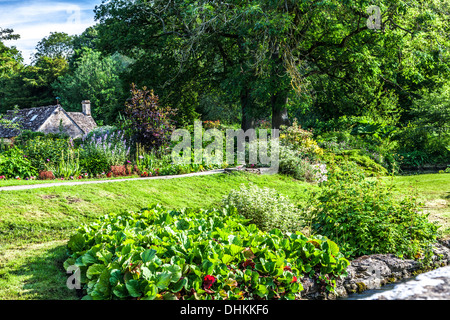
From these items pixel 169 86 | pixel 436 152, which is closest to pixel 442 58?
pixel 436 152

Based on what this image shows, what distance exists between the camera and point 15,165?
977 cm

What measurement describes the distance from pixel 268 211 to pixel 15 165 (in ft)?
22.1

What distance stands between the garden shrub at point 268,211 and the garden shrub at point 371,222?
1.80ft

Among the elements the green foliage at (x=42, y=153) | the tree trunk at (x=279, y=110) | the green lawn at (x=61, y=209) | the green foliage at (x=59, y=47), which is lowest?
the green lawn at (x=61, y=209)

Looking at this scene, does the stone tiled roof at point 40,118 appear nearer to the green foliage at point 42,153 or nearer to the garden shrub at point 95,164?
the green foliage at point 42,153

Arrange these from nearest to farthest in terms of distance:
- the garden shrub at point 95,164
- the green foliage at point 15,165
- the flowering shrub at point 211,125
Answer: the green foliage at point 15,165
the garden shrub at point 95,164
the flowering shrub at point 211,125

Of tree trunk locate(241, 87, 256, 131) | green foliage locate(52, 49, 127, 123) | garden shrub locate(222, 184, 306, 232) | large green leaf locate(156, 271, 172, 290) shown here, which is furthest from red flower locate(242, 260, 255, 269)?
green foliage locate(52, 49, 127, 123)

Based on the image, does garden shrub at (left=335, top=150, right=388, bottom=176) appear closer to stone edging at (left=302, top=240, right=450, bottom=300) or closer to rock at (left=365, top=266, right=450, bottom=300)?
stone edging at (left=302, top=240, right=450, bottom=300)

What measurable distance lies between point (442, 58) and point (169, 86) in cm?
1108

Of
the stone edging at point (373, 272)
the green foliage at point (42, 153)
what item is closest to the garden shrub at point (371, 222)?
the stone edging at point (373, 272)

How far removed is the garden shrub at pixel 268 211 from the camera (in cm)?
623

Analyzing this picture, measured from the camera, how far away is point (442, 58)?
1562cm

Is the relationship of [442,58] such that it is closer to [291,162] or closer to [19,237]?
[291,162]
